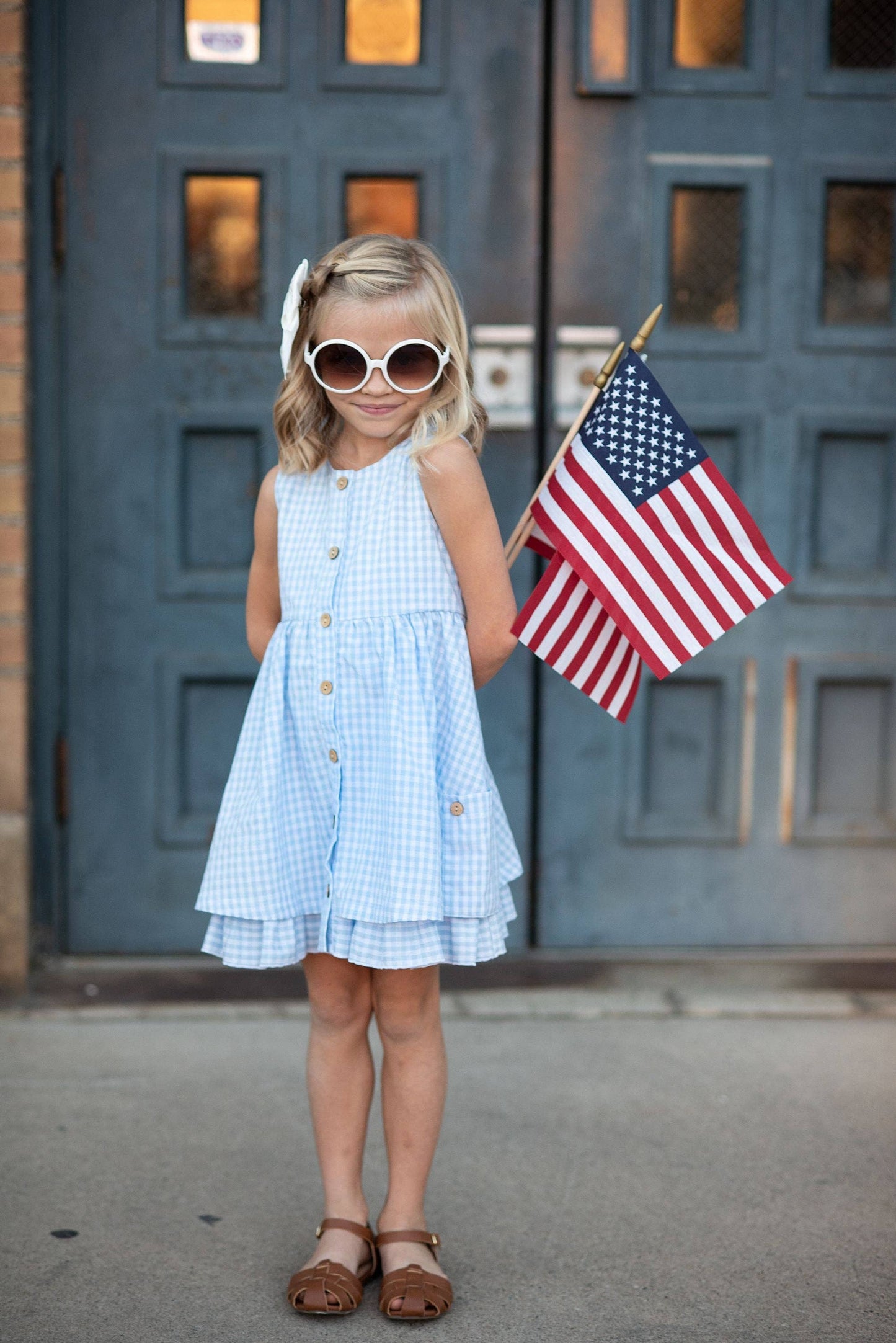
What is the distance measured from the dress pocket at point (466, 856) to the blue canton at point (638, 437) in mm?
643

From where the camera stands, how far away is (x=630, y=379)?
2.45 m

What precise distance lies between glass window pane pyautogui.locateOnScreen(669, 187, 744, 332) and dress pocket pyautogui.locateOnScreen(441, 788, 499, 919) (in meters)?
2.11

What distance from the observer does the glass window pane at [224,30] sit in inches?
145

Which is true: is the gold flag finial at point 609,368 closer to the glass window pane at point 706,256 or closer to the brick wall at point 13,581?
the glass window pane at point 706,256

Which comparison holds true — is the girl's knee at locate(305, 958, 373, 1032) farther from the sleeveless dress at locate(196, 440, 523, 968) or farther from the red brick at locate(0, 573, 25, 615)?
the red brick at locate(0, 573, 25, 615)

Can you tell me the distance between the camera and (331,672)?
7.32ft

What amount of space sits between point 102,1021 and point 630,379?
2.06 meters

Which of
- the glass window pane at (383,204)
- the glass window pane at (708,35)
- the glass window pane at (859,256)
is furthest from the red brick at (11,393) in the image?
the glass window pane at (859,256)

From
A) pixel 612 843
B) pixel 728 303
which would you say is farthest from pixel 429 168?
pixel 612 843

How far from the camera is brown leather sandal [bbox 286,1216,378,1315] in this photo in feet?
7.15

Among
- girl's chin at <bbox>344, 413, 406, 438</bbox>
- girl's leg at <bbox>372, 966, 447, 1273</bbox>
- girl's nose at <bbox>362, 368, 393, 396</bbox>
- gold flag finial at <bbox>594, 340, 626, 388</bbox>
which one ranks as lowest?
girl's leg at <bbox>372, 966, 447, 1273</bbox>

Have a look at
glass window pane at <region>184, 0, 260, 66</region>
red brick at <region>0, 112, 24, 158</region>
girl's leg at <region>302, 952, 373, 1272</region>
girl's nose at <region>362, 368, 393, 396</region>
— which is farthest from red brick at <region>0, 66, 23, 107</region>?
girl's leg at <region>302, 952, 373, 1272</region>

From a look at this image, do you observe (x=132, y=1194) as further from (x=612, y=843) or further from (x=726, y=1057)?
(x=612, y=843)

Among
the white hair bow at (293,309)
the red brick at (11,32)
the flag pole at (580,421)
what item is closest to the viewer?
the white hair bow at (293,309)
